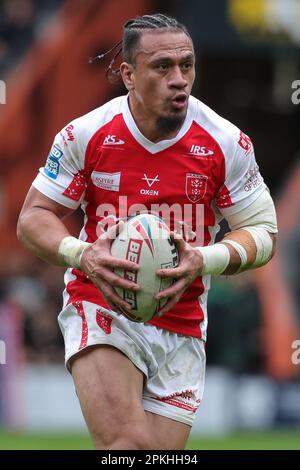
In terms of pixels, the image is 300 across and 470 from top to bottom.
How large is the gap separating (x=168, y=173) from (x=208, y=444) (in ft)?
23.5

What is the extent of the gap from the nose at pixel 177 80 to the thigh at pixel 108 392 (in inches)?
56.5

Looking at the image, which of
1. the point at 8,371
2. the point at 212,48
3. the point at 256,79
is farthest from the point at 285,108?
the point at 8,371

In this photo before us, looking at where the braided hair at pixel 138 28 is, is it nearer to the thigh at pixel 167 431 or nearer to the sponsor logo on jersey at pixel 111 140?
the sponsor logo on jersey at pixel 111 140

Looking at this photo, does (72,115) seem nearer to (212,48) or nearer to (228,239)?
(212,48)

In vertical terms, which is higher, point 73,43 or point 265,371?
point 73,43

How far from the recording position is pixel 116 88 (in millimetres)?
20234

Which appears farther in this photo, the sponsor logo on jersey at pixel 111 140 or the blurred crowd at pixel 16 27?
the blurred crowd at pixel 16 27

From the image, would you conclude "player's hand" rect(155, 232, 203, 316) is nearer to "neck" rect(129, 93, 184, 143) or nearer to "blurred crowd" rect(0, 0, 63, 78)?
"neck" rect(129, 93, 184, 143)

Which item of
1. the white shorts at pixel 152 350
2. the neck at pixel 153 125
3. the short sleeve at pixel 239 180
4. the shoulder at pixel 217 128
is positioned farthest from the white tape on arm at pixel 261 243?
the neck at pixel 153 125

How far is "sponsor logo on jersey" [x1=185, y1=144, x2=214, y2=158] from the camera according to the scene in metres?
6.82

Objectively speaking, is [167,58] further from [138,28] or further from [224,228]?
[224,228]

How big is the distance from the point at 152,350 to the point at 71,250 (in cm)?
72

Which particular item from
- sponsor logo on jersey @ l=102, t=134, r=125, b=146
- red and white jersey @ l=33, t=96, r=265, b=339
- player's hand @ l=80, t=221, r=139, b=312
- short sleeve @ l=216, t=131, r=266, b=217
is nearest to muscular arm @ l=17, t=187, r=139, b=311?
player's hand @ l=80, t=221, r=139, b=312

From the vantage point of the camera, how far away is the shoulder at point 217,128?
6.82 metres
